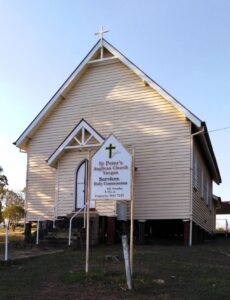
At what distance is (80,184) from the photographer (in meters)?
23.2

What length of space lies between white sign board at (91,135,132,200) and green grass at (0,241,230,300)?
6.10 ft

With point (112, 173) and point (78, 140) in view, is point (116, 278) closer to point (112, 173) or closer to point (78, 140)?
point (112, 173)

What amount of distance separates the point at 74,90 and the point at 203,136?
6906 mm

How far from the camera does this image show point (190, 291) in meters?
9.88

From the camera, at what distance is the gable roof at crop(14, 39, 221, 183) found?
2181cm

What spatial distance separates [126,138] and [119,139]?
1.11 ft

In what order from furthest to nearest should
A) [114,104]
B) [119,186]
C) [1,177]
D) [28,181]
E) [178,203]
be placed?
[1,177] → [28,181] → [114,104] → [178,203] → [119,186]

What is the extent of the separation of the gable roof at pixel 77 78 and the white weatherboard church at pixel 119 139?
4cm

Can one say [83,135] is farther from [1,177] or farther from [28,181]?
[1,177]

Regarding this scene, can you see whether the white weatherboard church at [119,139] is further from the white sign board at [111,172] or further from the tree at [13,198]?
the tree at [13,198]

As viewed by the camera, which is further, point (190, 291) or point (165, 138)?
point (165, 138)

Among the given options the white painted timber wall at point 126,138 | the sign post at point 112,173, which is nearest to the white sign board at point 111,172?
the sign post at point 112,173

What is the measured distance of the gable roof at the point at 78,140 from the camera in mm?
22278

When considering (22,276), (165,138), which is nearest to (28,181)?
(165,138)
